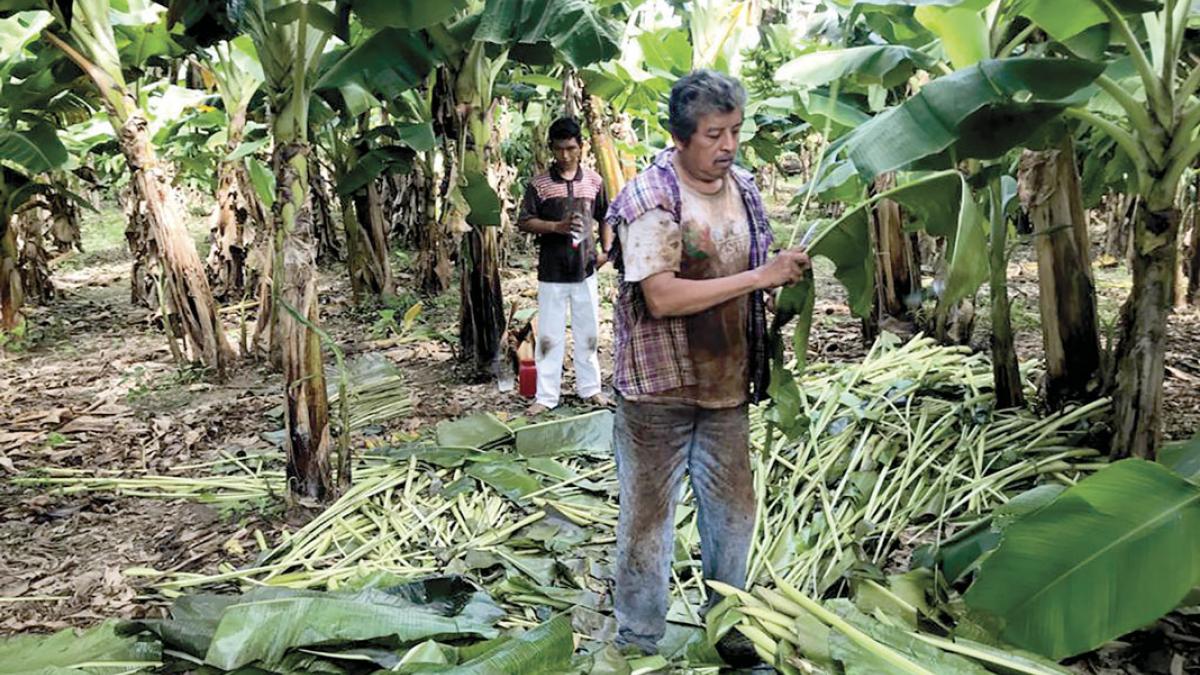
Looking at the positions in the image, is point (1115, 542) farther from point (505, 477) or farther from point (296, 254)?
point (296, 254)

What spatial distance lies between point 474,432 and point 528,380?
110cm

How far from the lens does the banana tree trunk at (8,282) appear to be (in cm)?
848

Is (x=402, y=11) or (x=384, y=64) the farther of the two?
(x=384, y=64)

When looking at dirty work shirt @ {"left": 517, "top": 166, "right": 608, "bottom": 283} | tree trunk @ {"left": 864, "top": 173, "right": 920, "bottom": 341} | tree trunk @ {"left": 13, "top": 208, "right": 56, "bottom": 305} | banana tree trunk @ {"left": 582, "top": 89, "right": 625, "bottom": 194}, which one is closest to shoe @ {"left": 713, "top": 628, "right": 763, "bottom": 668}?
dirty work shirt @ {"left": 517, "top": 166, "right": 608, "bottom": 283}

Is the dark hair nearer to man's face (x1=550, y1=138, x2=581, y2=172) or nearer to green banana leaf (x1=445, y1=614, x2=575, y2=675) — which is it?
man's face (x1=550, y1=138, x2=581, y2=172)

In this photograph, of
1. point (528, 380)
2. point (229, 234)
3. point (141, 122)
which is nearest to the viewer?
point (528, 380)

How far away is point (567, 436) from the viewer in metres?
4.80

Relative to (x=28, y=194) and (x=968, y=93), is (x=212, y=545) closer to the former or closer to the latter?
(x=968, y=93)

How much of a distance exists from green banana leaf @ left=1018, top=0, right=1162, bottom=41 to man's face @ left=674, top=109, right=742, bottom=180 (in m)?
1.02

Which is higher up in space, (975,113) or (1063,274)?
(975,113)

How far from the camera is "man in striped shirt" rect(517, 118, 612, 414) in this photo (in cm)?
536

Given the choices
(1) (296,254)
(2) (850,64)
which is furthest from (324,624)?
(2) (850,64)

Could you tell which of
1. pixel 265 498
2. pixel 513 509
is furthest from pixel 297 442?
pixel 513 509

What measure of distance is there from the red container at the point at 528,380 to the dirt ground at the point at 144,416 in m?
0.13
